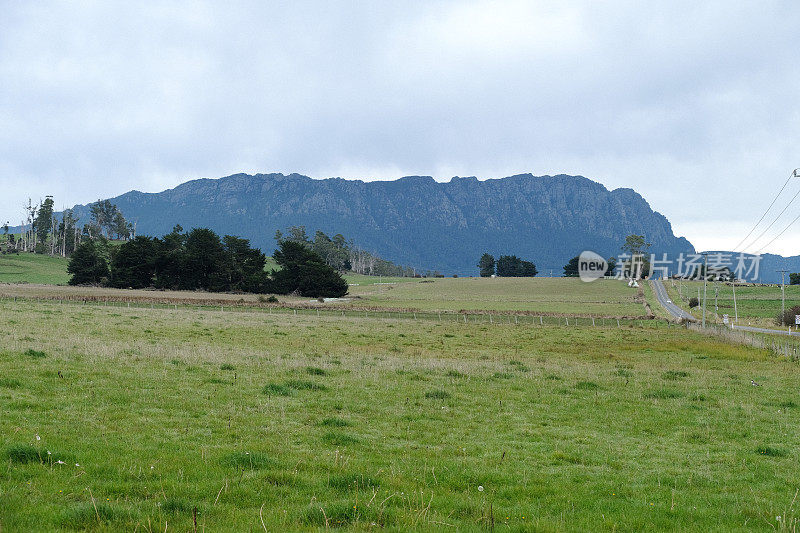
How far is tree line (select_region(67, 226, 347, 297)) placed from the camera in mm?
115938

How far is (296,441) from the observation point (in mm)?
11102

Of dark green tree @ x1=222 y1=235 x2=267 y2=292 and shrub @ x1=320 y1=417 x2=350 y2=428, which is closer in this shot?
shrub @ x1=320 y1=417 x2=350 y2=428

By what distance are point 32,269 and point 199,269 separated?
64420 mm

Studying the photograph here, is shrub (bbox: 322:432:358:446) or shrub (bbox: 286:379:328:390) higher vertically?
shrub (bbox: 322:432:358:446)

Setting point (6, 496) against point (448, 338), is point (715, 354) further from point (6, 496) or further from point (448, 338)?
point (6, 496)

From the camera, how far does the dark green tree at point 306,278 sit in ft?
390

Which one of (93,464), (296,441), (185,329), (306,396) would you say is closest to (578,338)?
(185,329)

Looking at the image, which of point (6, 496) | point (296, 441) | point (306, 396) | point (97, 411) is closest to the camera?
point (6, 496)

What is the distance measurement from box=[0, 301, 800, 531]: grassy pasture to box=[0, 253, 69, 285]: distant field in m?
124

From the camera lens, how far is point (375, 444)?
11.2 metres

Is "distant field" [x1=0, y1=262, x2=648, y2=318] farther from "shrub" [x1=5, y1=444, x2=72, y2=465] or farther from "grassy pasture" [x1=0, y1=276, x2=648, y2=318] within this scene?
"shrub" [x1=5, y1=444, x2=72, y2=465]

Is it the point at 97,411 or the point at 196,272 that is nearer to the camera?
the point at 97,411

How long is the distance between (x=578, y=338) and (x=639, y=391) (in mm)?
27562

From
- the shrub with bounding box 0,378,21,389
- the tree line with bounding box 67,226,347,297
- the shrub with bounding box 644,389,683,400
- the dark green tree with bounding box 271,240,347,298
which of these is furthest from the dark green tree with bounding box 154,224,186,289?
the shrub with bounding box 644,389,683,400
